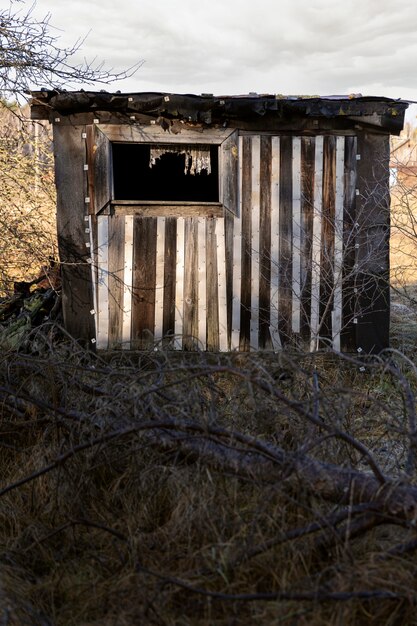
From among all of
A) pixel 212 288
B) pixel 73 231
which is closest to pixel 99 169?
pixel 73 231

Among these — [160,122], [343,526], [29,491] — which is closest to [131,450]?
[29,491]

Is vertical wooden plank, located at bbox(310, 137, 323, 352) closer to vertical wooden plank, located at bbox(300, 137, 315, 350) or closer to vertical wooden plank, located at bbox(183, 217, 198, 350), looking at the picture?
vertical wooden plank, located at bbox(300, 137, 315, 350)

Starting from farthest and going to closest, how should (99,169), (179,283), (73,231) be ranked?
1. (179,283)
2. (73,231)
3. (99,169)

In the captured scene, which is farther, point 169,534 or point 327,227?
point 327,227

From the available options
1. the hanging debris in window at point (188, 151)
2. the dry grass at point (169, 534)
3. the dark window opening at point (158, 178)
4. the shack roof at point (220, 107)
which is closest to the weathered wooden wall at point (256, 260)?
the shack roof at point (220, 107)

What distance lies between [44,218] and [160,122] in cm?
660

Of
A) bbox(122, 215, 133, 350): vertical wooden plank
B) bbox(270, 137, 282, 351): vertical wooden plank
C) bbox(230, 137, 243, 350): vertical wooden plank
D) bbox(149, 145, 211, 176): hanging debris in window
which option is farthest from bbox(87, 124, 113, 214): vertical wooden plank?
bbox(270, 137, 282, 351): vertical wooden plank

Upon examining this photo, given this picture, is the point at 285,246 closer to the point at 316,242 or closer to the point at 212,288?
the point at 316,242

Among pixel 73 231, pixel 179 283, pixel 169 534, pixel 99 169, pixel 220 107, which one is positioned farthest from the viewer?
pixel 179 283

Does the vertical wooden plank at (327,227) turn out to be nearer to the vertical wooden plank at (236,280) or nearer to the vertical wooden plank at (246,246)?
the vertical wooden plank at (246,246)

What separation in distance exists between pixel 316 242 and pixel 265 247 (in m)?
0.55

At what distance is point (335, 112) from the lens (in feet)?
22.4

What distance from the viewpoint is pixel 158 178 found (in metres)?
10.2

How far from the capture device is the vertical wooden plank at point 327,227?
281 inches
